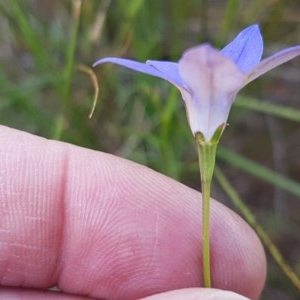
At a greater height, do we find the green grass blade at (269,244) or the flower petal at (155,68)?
the flower petal at (155,68)

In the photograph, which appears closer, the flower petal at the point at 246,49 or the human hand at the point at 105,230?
the flower petal at the point at 246,49

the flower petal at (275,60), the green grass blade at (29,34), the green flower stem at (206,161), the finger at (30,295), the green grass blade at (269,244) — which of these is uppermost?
the green grass blade at (29,34)

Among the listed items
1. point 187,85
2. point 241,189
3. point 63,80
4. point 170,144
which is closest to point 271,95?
point 241,189

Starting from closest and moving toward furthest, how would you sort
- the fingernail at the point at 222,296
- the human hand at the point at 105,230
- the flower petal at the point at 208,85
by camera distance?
the flower petal at the point at 208,85 < the fingernail at the point at 222,296 < the human hand at the point at 105,230

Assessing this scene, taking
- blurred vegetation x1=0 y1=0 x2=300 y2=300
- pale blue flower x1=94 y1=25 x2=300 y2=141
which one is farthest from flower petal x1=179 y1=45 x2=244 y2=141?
blurred vegetation x1=0 y1=0 x2=300 y2=300

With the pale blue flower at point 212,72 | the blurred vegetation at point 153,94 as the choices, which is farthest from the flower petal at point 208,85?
the blurred vegetation at point 153,94

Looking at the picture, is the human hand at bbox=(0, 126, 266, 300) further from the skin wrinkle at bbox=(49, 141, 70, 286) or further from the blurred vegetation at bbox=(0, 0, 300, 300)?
the blurred vegetation at bbox=(0, 0, 300, 300)

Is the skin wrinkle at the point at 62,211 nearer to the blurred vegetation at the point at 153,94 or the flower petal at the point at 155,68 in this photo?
the blurred vegetation at the point at 153,94

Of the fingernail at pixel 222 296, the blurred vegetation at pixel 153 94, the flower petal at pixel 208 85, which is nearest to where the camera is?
the flower petal at pixel 208 85
